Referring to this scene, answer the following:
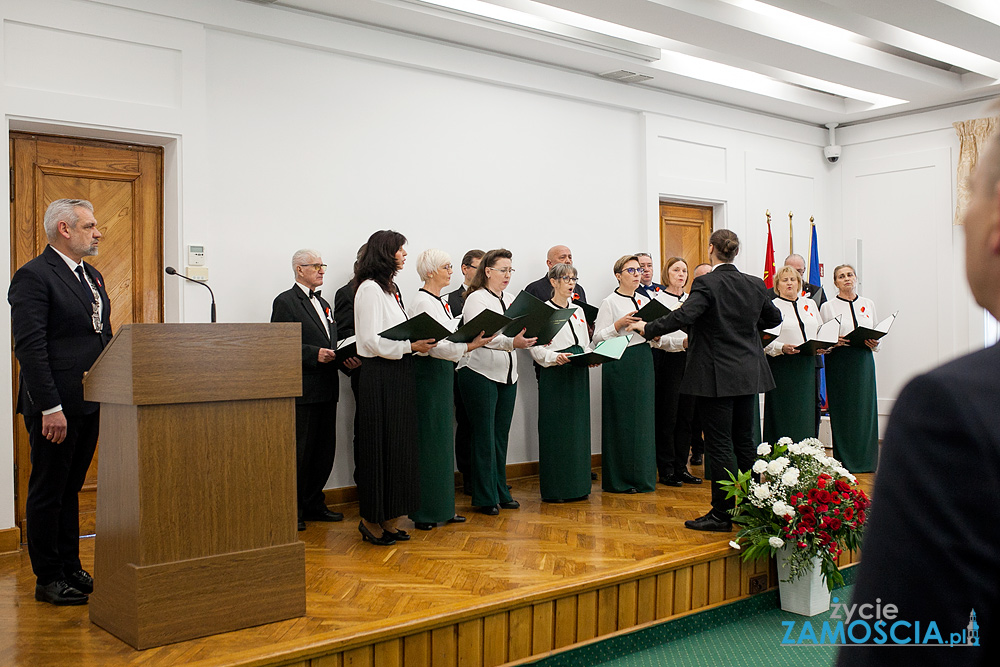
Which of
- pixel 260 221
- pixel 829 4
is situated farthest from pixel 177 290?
pixel 829 4

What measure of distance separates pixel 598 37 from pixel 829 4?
1.59 metres

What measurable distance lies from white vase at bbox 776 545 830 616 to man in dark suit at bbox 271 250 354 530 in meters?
2.46

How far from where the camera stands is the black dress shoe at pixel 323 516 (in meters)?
4.92

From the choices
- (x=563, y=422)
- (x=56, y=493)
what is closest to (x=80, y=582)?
(x=56, y=493)

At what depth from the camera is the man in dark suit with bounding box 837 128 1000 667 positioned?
646 millimetres

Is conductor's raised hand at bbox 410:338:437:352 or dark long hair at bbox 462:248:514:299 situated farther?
dark long hair at bbox 462:248:514:299

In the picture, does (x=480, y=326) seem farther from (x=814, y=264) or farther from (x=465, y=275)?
(x=814, y=264)

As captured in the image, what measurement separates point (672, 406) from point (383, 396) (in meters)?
2.70

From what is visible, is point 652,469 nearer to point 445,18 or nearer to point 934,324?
point 445,18

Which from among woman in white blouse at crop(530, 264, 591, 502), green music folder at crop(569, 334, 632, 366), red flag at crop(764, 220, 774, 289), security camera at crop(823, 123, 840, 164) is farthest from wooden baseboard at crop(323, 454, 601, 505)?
security camera at crop(823, 123, 840, 164)

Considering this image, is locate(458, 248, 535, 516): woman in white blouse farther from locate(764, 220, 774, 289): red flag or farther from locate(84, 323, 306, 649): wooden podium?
locate(764, 220, 774, 289): red flag

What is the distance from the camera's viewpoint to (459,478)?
6.00 m

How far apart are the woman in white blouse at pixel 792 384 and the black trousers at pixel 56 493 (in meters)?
4.46

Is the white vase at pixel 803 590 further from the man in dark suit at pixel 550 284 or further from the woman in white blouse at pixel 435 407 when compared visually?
the man in dark suit at pixel 550 284
